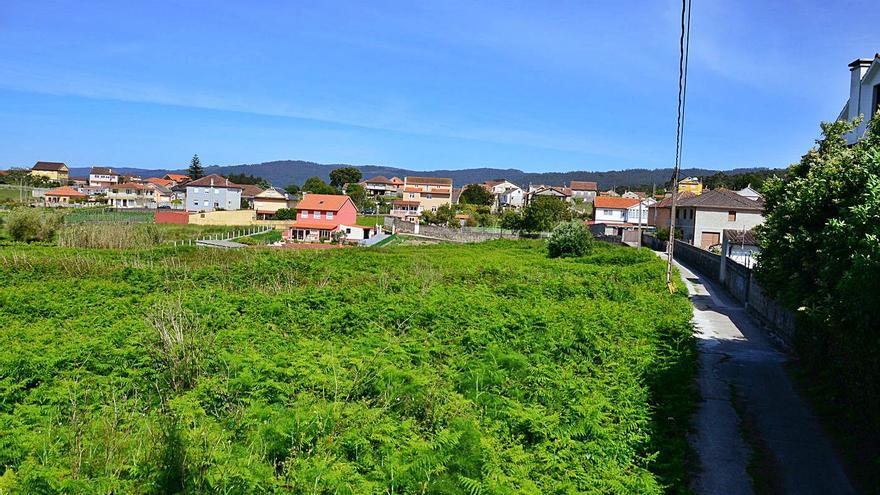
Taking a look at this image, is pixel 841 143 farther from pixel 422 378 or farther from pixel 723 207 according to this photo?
pixel 723 207

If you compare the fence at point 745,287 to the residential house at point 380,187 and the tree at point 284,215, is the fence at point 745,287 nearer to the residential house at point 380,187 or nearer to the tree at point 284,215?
the tree at point 284,215

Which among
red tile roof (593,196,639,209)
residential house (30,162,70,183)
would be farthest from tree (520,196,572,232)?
residential house (30,162,70,183)

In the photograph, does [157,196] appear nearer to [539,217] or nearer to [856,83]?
[539,217]

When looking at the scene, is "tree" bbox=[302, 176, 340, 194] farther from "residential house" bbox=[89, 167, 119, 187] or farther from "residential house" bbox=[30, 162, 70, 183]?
"residential house" bbox=[30, 162, 70, 183]

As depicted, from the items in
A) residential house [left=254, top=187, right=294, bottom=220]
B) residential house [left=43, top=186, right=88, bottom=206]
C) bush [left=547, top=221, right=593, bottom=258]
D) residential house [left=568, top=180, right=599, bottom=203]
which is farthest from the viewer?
residential house [left=568, top=180, right=599, bottom=203]

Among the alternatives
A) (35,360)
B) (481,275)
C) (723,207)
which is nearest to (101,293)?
(35,360)

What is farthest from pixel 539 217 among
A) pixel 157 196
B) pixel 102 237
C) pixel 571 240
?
pixel 157 196

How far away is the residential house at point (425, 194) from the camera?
103 m

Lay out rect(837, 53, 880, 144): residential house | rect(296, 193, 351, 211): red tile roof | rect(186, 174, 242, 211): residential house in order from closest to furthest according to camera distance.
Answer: rect(837, 53, 880, 144): residential house, rect(296, 193, 351, 211): red tile roof, rect(186, 174, 242, 211): residential house

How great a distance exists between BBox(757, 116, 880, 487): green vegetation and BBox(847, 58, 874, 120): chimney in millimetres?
4498

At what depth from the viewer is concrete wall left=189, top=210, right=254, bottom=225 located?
74125 mm

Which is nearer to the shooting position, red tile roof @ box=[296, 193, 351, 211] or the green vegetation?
the green vegetation

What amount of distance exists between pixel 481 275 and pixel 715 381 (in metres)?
13.5

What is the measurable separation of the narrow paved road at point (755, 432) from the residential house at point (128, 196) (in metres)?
121
